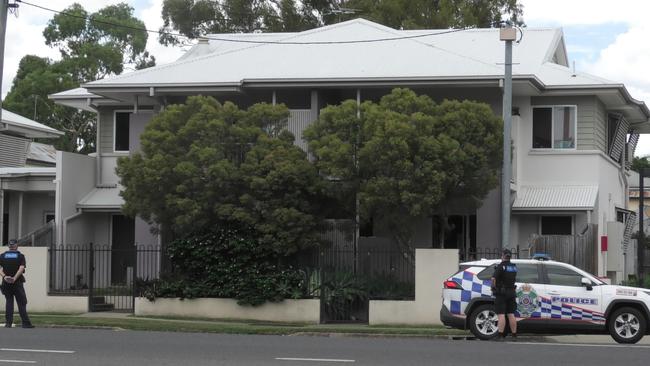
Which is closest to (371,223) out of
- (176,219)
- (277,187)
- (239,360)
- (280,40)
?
(277,187)

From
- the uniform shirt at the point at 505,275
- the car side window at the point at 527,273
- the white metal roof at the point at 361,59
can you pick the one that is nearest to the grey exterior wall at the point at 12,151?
the white metal roof at the point at 361,59

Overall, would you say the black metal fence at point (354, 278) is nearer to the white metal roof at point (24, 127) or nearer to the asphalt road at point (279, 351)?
the asphalt road at point (279, 351)

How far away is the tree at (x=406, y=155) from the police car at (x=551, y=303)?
3.94 m

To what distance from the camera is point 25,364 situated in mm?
13578

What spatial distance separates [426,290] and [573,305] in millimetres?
4765

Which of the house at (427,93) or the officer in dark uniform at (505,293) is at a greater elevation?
the house at (427,93)

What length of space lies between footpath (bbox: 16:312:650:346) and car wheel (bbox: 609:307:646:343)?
10.3 inches

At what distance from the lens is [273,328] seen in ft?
69.1

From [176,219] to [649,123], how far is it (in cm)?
1733

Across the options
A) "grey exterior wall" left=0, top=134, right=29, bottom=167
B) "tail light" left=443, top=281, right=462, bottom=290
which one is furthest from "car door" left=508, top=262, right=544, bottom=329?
"grey exterior wall" left=0, top=134, right=29, bottom=167

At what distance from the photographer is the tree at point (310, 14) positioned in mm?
41562

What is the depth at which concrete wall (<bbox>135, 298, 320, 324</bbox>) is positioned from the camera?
23.3 metres

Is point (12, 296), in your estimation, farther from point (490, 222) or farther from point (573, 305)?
point (490, 222)

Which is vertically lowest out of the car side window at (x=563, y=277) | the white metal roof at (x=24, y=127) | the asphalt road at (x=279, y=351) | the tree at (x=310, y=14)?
the asphalt road at (x=279, y=351)
